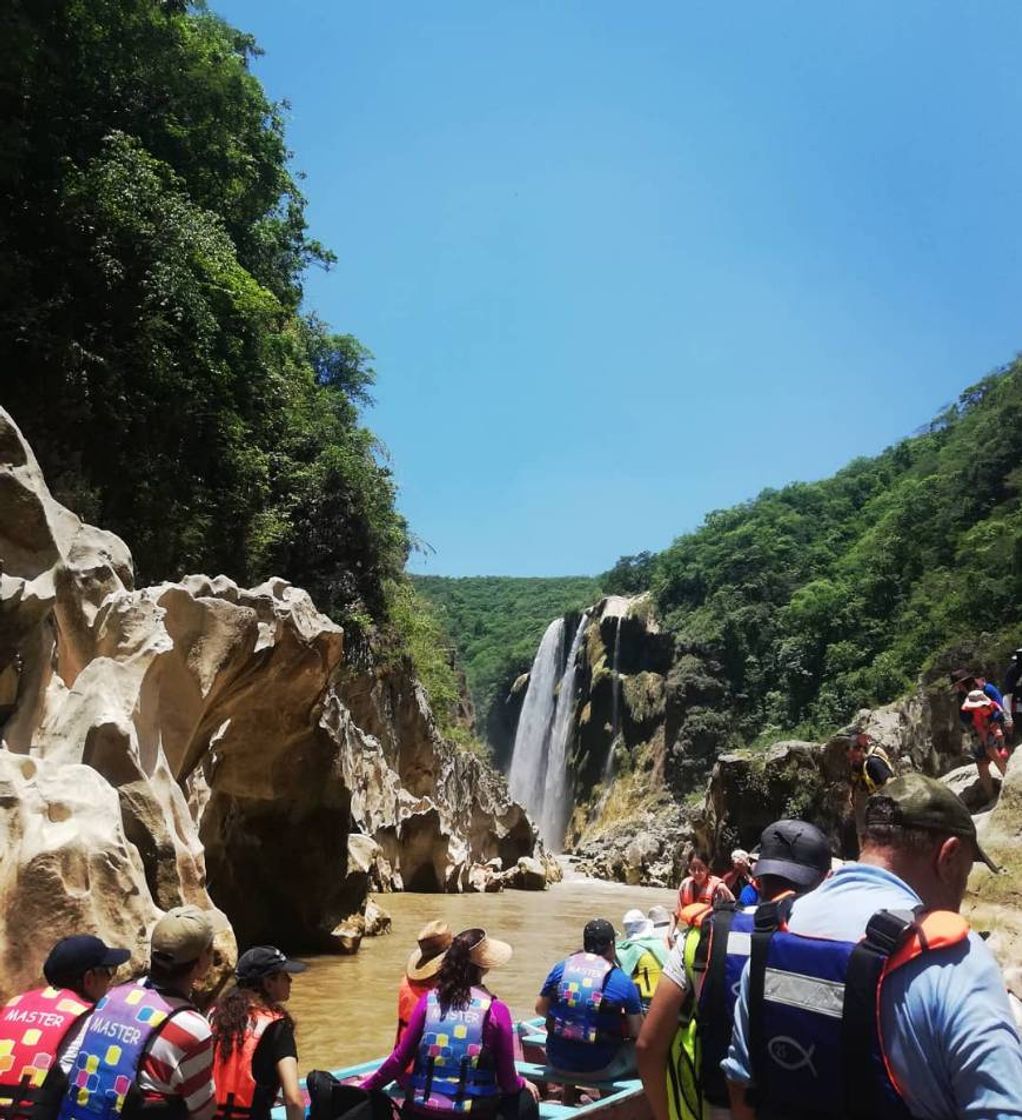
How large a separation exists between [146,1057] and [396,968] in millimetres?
10563

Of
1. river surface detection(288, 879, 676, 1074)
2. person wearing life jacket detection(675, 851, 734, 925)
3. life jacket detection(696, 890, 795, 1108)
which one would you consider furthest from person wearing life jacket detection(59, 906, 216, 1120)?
river surface detection(288, 879, 676, 1074)

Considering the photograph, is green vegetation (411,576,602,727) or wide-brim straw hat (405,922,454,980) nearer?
wide-brim straw hat (405,922,454,980)

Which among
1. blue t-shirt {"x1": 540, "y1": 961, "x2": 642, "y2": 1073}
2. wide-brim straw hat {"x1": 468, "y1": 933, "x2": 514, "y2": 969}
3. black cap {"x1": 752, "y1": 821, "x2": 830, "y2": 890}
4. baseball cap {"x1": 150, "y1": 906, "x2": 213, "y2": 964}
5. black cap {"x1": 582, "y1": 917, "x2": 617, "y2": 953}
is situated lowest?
blue t-shirt {"x1": 540, "y1": 961, "x2": 642, "y2": 1073}

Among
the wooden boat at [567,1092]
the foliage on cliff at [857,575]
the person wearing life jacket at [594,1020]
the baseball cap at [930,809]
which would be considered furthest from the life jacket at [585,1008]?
the foliage on cliff at [857,575]

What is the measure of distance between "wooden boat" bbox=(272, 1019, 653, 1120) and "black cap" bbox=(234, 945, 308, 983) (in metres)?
0.93

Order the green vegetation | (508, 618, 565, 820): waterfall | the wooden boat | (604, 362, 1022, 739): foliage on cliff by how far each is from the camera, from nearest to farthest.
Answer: the wooden boat, (604, 362, 1022, 739): foliage on cliff, (508, 618, 565, 820): waterfall, the green vegetation

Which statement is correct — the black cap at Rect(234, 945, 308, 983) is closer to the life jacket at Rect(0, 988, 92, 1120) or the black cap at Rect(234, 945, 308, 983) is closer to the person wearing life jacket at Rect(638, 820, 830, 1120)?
the life jacket at Rect(0, 988, 92, 1120)

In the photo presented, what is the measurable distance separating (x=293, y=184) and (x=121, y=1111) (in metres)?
24.4

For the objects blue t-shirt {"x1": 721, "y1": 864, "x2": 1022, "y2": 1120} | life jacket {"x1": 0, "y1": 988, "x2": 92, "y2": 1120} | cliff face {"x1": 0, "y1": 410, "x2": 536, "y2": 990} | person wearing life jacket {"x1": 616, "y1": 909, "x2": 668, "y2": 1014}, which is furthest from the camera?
cliff face {"x1": 0, "y1": 410, "x2": 536, "y2": 990}

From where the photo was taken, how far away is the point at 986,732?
966 cm

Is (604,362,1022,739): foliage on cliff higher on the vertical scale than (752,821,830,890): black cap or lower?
higher

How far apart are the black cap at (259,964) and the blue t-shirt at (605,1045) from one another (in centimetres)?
221

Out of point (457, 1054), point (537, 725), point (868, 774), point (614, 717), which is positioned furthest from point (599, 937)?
point (537, 725)

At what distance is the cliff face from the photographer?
5.95m
